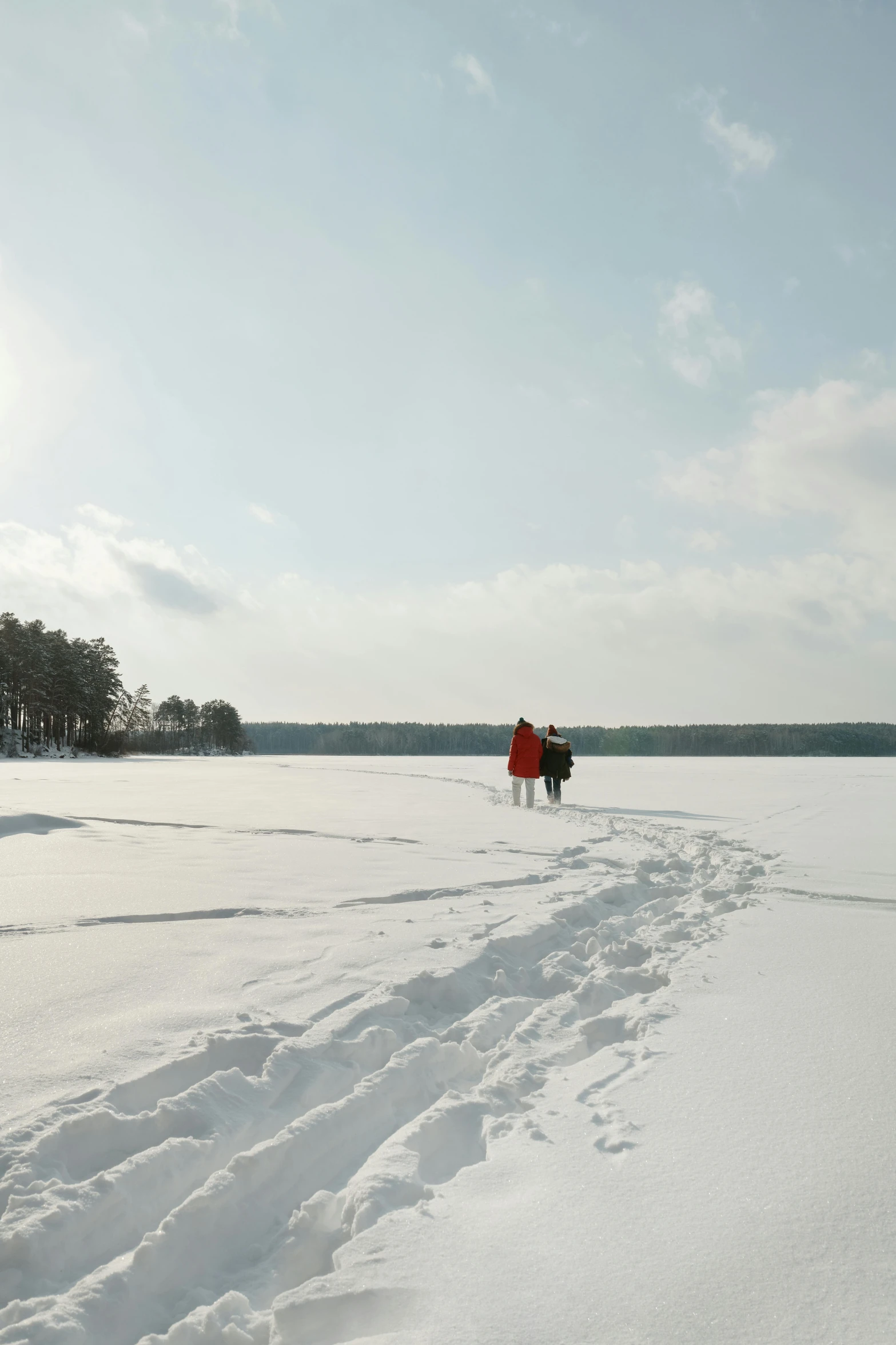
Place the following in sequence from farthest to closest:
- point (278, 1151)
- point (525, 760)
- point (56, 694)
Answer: point (56, 694), point (525, 760), point (278, 1151)

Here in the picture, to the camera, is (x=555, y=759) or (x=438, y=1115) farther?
(x=555, y=759)

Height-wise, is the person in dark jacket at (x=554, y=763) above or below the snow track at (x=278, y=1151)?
above

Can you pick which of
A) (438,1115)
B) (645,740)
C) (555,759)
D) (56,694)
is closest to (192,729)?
(56,694)

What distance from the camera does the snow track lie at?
1.64 meters

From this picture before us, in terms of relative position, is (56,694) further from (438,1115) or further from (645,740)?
(645,740)

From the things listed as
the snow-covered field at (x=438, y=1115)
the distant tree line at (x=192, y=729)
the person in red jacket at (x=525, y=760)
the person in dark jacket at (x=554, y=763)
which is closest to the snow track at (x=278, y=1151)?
the snow-covered field at (x=438, y=1115)

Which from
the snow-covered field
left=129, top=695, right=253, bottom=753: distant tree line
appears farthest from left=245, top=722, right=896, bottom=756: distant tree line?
the snow-covered field

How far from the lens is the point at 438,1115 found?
2.46m

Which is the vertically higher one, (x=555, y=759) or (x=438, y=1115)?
(x=555, y=759)

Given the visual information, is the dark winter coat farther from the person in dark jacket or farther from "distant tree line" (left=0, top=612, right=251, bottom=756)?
"distant tree line" (left=0, top=612, right=251, bottom=756)

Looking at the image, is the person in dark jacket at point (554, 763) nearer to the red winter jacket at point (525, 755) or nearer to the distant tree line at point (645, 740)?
the red winter jacket at point (525, 755)

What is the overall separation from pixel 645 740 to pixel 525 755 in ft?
357

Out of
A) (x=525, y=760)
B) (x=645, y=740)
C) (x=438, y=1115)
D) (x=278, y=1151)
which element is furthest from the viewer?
(x=645, y=740)

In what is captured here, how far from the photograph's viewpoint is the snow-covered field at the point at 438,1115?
1.66 m
